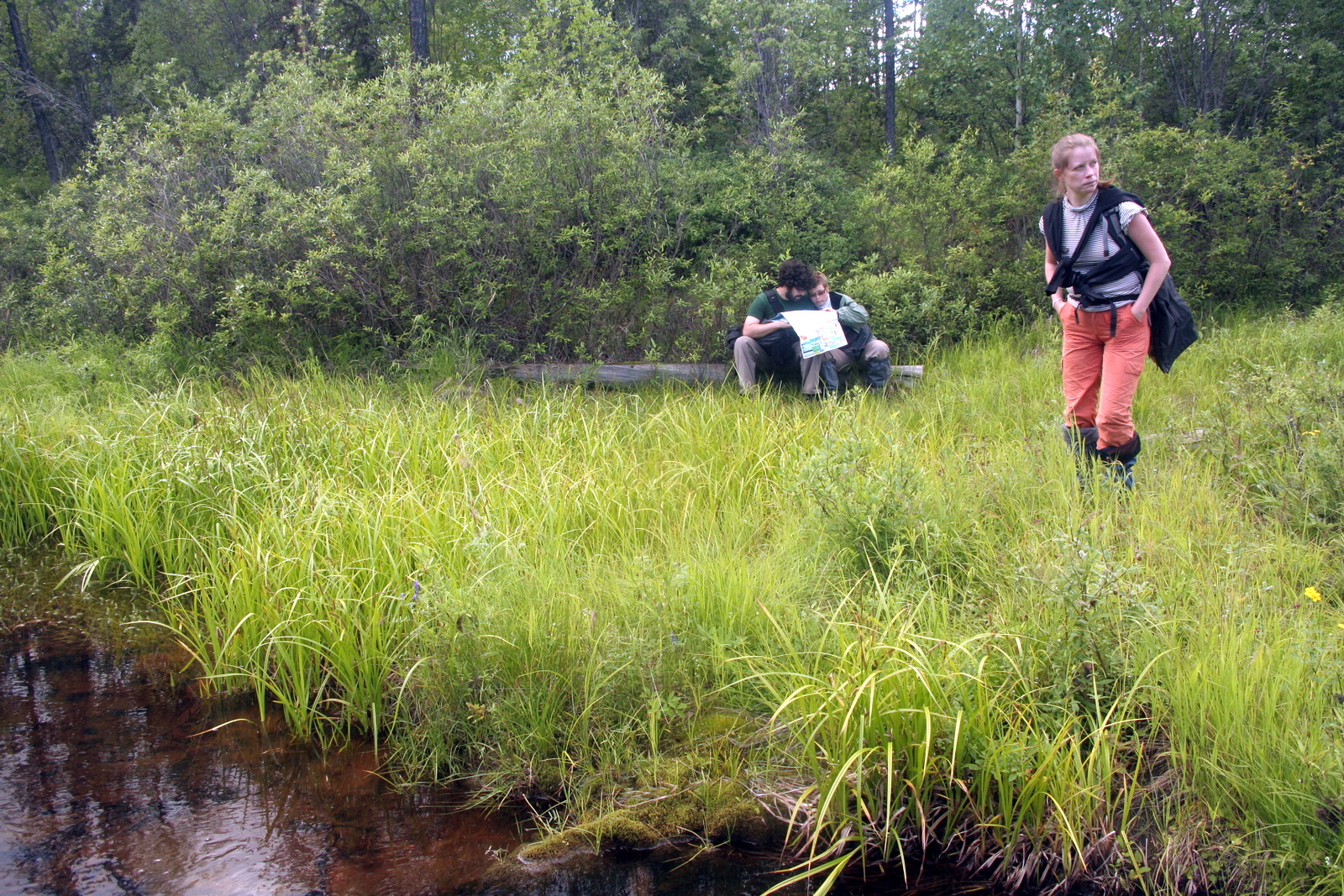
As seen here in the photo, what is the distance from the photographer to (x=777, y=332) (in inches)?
273

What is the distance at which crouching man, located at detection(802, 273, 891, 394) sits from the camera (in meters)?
6.91

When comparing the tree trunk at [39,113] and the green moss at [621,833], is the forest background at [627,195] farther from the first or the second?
the green moss at [621,833]

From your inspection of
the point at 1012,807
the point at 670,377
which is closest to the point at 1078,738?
the point at 1012,807

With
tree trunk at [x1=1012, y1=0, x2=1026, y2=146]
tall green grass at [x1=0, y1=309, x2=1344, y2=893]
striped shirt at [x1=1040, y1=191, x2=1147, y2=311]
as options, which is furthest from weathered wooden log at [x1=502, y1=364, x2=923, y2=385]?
tree trunk at [x1=1012, y1=0, x2=1026, y2=146]

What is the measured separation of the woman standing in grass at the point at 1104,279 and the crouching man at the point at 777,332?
2.51 m

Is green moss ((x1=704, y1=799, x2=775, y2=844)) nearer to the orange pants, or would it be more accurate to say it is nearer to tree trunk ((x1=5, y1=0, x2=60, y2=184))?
the orange pants

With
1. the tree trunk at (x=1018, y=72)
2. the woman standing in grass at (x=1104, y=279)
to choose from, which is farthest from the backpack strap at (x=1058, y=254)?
the tree trunk at (x=1018, y=72)

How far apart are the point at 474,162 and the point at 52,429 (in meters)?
3.71

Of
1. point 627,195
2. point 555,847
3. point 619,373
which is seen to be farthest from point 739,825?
point 627,195

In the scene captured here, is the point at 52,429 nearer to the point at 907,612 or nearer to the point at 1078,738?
the point at 907,612

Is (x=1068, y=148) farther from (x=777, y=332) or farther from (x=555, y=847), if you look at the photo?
(x=555, y=847)

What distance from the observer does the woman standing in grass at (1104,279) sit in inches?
164

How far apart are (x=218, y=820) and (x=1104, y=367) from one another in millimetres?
4051

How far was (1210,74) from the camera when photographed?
11656 millimetres
